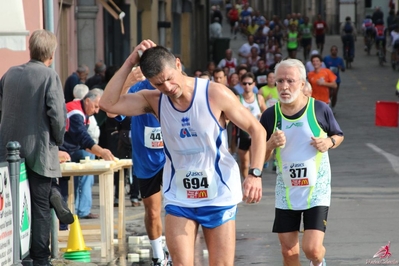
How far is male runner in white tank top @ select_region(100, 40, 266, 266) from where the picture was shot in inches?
252

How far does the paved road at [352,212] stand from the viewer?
33.3ft

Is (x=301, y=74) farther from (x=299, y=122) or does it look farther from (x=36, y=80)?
(x=36, y=80)

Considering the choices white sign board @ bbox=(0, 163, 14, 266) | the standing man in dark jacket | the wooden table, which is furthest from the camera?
the wooden table

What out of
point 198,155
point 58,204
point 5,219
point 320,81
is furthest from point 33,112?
point 320,81

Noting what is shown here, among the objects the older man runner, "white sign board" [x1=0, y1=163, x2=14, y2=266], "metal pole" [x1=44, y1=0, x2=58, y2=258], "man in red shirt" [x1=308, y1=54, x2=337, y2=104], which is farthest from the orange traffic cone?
"man in red shirt" [x1=308, y1=54, x2=337, y2=104]

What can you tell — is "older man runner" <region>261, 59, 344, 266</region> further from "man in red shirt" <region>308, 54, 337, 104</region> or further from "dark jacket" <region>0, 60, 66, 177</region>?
"man in red shirt" <region>308, 54, 337, 104</region>

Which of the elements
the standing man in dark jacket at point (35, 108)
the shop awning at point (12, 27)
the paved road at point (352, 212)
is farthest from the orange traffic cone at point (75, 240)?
the shop awning at point (12, 27)

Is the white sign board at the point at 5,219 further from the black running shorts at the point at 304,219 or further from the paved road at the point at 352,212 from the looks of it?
the paved road at the point at 352,212

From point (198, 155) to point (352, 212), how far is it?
6.96 m

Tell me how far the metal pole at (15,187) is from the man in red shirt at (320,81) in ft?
50.0

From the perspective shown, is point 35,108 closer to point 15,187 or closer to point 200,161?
point 15,187

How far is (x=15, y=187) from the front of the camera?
26.1 ft

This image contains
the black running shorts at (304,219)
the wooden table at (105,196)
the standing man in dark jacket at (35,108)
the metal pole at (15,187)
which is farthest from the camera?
the wooden table at (105,196)

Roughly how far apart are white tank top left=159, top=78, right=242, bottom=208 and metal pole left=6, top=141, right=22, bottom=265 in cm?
171
